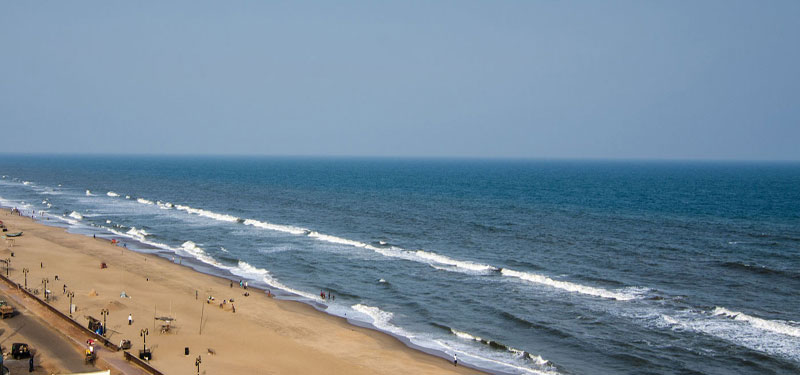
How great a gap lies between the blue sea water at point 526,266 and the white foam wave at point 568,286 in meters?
0.17

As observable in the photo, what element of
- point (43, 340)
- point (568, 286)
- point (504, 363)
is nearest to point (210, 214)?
point (568, 286)

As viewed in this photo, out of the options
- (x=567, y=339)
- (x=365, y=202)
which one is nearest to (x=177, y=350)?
(x=567, y=339)

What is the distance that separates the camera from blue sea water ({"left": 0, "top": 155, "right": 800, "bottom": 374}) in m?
37.0

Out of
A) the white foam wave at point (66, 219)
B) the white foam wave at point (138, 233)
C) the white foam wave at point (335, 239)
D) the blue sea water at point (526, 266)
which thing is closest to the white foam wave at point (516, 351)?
the blue sea water at point (526, 266)

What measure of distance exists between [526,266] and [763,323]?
70.9 ft

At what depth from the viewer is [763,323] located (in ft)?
131

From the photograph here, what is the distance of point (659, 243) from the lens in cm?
6812

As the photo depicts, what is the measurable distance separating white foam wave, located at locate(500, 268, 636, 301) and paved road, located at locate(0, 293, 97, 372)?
116 ft

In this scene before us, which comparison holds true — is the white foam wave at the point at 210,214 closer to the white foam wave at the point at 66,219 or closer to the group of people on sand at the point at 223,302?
the white foam wave at the point at 66,219

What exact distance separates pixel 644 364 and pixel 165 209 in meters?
88.8

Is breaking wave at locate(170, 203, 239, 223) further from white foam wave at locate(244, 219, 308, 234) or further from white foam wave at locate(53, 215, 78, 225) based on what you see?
white foam wave at locate(53, 215, 78, 225)

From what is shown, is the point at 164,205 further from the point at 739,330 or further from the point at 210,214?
the point at 739,330

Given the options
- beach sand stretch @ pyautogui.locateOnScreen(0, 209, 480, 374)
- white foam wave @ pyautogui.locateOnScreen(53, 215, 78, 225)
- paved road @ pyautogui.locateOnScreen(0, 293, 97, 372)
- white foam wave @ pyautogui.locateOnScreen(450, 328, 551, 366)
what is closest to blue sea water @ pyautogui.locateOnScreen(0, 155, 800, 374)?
white foam wave @ pyautogui.locateOnScreen(450, 328, 551, 366)

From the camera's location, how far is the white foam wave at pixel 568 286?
1845 inches
